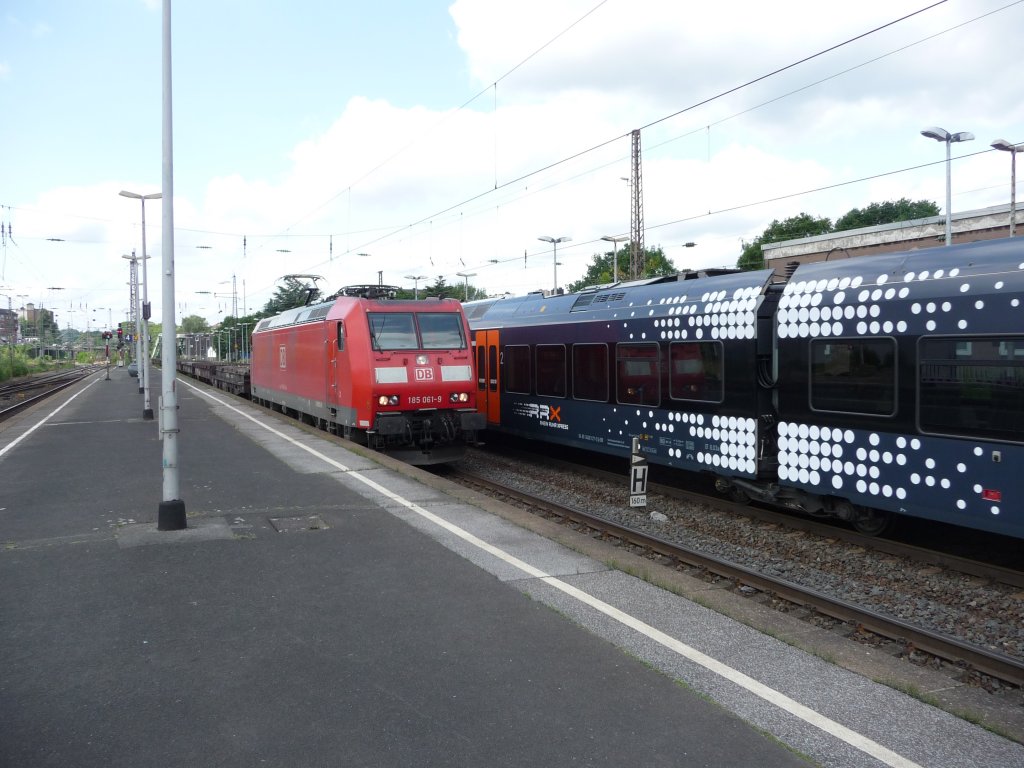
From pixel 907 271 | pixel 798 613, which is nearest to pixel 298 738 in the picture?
pixel 798 613

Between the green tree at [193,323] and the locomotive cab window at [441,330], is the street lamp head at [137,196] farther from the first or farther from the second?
the green tree at [193,323]

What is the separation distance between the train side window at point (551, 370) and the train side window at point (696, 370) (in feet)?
10.7

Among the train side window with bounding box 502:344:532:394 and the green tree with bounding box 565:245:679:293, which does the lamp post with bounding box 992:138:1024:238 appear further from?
the green tree with bounding box 565:245:679:293

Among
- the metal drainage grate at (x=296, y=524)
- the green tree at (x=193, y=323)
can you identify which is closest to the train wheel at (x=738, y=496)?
the metal drainage grate at (x=296, y=524)

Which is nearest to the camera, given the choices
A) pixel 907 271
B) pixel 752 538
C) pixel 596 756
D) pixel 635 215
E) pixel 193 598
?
pixel 596 756

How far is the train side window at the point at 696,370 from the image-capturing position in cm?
1002

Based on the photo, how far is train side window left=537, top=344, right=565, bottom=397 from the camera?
544 inches

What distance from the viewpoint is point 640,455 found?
37.9 ft

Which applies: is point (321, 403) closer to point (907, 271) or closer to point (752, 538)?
point (752, 538)

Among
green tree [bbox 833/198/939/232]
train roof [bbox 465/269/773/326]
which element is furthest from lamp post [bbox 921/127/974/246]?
green tree [bbox 833/198/939/232]

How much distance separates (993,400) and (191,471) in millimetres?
10807

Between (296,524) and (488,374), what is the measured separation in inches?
341

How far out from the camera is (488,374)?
1691 cm

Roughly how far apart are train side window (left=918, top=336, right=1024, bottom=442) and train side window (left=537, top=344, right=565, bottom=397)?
23.0ft
